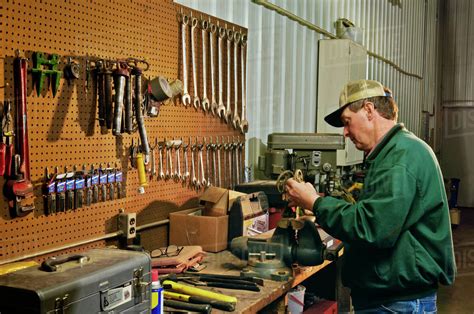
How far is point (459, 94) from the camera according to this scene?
956 centimetres

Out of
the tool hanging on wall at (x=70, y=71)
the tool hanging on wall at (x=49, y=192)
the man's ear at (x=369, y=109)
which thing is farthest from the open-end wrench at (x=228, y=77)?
the tool hanging on wall at (x=49, y=192)

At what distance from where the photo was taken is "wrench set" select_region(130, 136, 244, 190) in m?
2.56

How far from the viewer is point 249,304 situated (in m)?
1.83

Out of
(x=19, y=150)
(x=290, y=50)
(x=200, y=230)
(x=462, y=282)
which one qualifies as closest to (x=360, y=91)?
(x=200, y=230)

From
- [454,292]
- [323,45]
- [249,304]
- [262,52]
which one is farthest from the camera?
[454,292]

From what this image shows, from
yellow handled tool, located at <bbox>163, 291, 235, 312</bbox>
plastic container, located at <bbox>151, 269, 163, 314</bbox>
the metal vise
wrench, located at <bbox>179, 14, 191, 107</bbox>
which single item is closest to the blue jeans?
the metal vise

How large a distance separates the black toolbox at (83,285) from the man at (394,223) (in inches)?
31.3

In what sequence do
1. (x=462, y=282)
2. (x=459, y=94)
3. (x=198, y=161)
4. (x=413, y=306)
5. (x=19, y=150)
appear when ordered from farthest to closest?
(x=459, y=94) → (x=462, y=282) → (x=198, y=161) → (x=413, y=306) → (x=19, y=150)

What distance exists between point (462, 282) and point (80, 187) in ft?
15.7

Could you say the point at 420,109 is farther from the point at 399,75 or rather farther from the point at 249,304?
the point at 249,304

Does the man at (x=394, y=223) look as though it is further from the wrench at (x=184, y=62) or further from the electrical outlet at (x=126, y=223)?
the wrench at (x=184, y=62)

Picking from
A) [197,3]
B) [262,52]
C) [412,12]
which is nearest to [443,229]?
[197,3]

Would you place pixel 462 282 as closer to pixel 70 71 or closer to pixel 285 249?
pixel 285 249

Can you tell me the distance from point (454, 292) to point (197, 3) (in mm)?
4005
